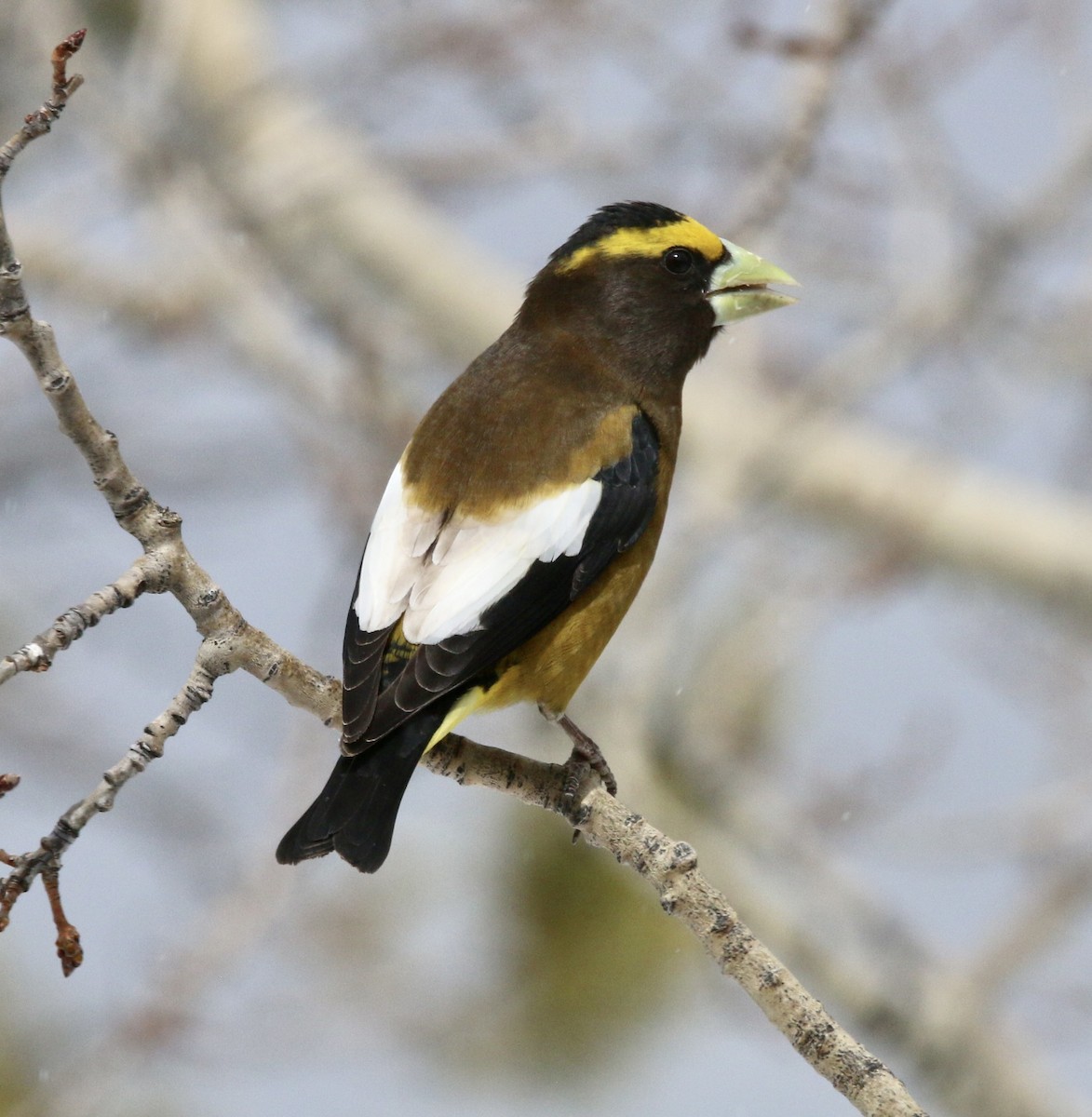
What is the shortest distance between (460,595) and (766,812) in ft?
11.6

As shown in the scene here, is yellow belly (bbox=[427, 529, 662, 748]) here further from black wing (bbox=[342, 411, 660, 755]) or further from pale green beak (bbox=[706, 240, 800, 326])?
pale green beak (bbox=[706, 240, 800, 326])

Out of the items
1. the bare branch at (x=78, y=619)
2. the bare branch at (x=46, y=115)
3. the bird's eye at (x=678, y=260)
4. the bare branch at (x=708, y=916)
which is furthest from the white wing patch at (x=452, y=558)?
the bare branch at (x=46, y=115)

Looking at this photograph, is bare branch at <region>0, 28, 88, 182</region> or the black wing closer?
bare branch at <region>0, 28, 88, 182</region>

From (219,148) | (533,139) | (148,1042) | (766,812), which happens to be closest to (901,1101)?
(148,1042)

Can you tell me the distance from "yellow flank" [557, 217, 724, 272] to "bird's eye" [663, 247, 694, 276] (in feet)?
0.04

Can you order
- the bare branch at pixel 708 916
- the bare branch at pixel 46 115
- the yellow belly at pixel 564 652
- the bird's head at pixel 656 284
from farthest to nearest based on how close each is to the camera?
the bird's head at pixel 656 284, the yellow belly at pixel 564 652, the bare branch at pixel 708 916, the bare branch at pixel 46 115

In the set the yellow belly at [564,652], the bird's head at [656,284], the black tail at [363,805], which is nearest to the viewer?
the black tail at [363,805]

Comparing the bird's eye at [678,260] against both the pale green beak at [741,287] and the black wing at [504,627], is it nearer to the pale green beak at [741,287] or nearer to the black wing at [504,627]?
the pale green beak at [741,287]

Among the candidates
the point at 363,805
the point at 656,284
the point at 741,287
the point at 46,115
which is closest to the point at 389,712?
the point at 363,805

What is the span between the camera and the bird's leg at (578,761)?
9.89 feet

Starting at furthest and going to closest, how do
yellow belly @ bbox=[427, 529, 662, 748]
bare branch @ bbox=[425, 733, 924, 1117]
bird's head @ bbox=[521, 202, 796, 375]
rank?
1. bird's head @ bbox=[521, 202, 796, 375]
2. yellow belly @ bbox=[427, 529, 662, 748]
3. bare branch @ bbox=[425, 733, 924, 1117]

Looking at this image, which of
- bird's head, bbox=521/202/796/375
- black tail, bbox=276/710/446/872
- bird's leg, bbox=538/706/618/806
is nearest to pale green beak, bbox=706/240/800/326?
bird's head, bbox=521/202/796/375

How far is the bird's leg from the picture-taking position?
3014 millimetres

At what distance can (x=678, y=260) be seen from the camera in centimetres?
387
